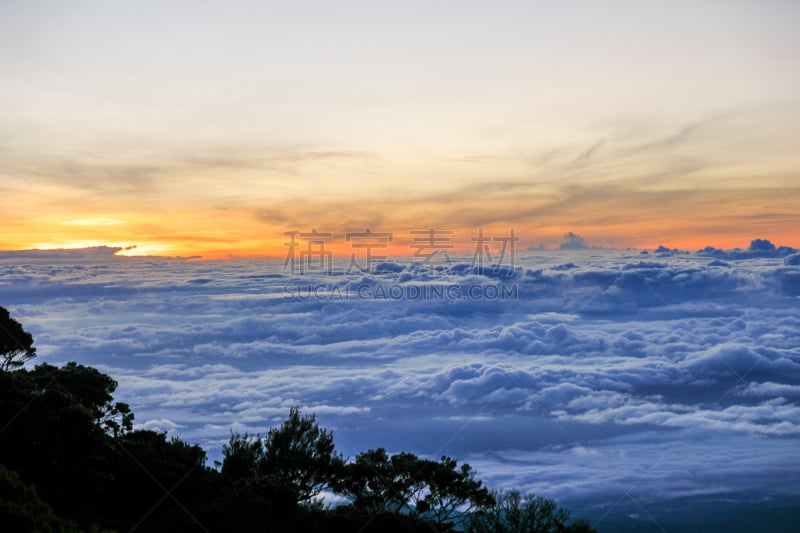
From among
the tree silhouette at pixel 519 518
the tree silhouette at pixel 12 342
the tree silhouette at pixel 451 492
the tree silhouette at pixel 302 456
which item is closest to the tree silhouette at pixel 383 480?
the tree silhouette at pixel 451 492

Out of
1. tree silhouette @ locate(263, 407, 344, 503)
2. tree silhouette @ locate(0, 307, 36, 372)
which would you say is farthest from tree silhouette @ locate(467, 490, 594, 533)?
tree silhouette @ locate(0, 307, 36, 372)

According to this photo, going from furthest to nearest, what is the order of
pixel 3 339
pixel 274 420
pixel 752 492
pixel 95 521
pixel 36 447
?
pixel 752 492, pixel 274 420, pixel 3 339, pixel 36 447, pixel 95 521

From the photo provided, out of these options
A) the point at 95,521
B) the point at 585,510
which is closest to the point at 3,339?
the point at 95,521

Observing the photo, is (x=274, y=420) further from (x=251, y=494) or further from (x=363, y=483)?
(x=251, y=494)

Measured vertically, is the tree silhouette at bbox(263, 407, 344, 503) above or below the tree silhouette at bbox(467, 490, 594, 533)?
above

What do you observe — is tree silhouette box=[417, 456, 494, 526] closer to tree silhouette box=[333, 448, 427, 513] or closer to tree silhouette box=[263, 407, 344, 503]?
tree silhouette box=[333, 448, 427, 513]

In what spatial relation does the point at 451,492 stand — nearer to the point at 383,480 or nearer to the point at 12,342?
the point at 383,480

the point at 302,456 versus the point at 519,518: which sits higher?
the point at 302,456

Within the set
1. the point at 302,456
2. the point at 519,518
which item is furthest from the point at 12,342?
the point at 519,518

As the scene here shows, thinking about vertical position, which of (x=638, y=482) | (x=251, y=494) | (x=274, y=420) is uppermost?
(x=251, y=494)
